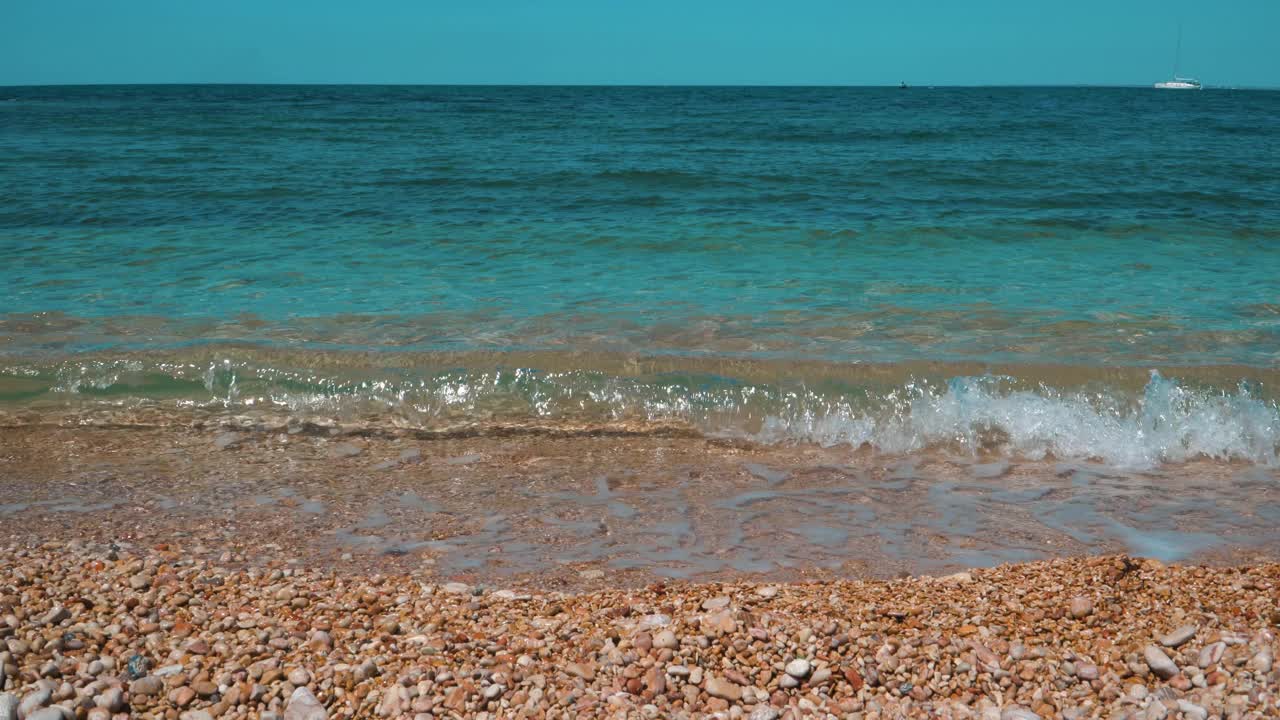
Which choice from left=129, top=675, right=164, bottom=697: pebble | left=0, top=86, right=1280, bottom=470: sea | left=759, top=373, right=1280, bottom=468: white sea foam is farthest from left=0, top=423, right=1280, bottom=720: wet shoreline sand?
left=0, top=86, right=1280, bottom=470: sea

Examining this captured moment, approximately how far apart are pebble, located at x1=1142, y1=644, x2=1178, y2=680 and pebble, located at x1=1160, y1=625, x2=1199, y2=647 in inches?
3.8

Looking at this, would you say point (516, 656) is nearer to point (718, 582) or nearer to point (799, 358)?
point (718, 582)

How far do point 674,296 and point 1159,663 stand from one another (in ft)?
19.4

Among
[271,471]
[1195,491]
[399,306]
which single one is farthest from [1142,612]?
[399,306]

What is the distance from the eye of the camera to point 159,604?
358cm

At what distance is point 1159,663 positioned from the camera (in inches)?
122

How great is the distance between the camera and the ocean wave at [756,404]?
229 inches

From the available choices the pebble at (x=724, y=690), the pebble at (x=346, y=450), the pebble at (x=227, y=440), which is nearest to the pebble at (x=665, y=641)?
the pebble at (x=724, y=690)

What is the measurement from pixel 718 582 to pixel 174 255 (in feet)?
27.3

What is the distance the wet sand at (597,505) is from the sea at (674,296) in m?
0.36

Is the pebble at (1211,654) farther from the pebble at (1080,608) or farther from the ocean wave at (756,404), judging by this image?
the ocean wave at (756,404)

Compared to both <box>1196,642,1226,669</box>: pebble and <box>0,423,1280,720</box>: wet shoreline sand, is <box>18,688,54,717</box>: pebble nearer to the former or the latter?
<box>0,423,1280,720</box>: wet shoreline sand

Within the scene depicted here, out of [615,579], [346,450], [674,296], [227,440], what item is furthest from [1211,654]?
[674,296]

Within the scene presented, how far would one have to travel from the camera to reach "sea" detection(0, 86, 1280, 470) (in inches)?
246
